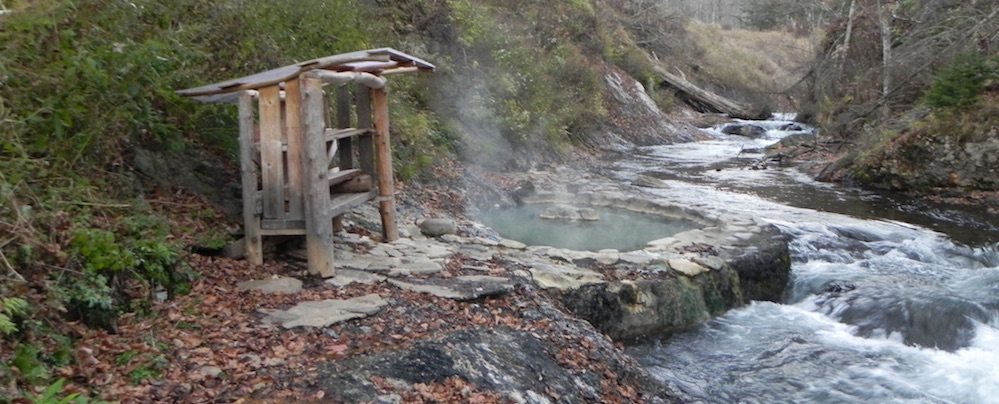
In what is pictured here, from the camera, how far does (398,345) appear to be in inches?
190

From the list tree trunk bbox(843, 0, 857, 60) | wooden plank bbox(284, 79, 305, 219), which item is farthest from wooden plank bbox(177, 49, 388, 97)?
tree trunk bbox(843, 0, 857, 60)

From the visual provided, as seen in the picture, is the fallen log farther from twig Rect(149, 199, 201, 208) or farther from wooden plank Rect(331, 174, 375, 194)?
twig Rect(149, 199, 201, 208)

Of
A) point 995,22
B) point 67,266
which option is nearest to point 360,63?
point 67,266

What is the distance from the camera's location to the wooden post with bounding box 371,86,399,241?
7512mm

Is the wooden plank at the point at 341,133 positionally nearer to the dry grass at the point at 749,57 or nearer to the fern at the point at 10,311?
the fern at the point at 10,311

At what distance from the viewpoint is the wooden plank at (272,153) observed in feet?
19.4

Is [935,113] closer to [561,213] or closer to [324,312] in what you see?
[561,213]

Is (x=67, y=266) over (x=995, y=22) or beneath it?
beneath

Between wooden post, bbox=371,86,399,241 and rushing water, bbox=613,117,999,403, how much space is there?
273 centimetres

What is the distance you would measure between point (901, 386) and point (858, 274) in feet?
9.52

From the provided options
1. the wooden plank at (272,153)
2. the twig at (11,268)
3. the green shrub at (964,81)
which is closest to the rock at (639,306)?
the wooden plank at (272,153)

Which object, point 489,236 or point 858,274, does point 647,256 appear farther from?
point 858,274

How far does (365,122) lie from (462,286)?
2.55 m

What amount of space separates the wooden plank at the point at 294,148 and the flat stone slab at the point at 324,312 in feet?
3.17
